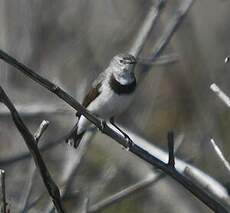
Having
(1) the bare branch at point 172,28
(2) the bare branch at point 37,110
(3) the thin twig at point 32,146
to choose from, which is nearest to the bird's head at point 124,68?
(1) the bare branch at point 172,28

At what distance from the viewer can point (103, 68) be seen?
6074 mm

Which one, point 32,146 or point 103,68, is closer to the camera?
point 32,146

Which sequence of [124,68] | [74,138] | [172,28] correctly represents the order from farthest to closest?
1. [74,138]
2. [124,68]
3. [172,28]

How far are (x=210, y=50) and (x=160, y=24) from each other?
829 millimetres

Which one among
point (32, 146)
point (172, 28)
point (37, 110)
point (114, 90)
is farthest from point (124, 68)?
point (32, 146)

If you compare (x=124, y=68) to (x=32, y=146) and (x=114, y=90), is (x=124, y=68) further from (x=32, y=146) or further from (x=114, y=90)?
(x=32, y=146)

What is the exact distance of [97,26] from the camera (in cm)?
636

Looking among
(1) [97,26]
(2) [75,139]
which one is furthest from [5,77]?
(1) [97,26]

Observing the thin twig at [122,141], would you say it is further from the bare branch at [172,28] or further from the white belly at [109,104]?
the white belly at [109,104]

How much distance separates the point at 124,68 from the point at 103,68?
1472 millimetres

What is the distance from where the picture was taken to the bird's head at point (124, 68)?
14.9ft

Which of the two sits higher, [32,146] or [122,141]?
[32,146]

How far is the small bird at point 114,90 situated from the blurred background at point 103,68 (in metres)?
0.31

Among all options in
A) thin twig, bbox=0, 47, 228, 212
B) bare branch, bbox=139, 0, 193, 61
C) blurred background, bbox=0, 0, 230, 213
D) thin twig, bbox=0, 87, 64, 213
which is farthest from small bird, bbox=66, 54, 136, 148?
thin twig, bbox=0, 87, 64, 213
